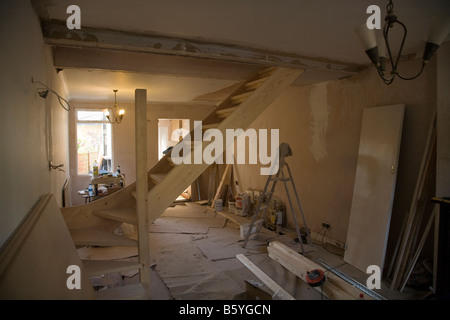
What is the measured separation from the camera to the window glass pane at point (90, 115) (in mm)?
6998

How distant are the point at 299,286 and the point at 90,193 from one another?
3823mm

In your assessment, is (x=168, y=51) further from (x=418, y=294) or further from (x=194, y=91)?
(x=418, y=294)

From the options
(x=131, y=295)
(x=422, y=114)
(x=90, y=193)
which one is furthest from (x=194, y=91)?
(x=131, y=295)

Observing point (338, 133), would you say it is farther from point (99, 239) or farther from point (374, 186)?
point (99, 239)

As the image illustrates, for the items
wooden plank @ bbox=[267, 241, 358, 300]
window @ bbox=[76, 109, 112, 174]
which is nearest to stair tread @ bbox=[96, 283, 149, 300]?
wooden plank @ bbox=[267, 241, 358, 300]

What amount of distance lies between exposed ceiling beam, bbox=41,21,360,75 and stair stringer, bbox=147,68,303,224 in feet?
0.64

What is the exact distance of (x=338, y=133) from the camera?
423 centimetres

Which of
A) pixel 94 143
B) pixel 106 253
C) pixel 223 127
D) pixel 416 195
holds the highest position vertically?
pixel 223 127

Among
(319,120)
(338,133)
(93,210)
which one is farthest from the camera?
(319,120)

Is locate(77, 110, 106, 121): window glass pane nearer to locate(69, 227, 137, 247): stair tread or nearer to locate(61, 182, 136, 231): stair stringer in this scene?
locate(61, 182, 136, 231): stair stringer

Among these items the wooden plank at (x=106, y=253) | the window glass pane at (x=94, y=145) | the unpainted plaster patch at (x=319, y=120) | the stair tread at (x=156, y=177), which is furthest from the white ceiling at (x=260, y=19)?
the window glass pane at (x=94, y=145)

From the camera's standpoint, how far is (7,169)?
49.1 inches

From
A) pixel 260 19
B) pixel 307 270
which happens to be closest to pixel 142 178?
pixel 260 19

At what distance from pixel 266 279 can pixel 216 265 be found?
729 mm
